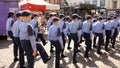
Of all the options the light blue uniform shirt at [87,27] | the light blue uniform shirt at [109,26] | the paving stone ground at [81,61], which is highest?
the light blue uniform shirt at [87,27]

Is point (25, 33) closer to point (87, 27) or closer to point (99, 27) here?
point (87, 27)

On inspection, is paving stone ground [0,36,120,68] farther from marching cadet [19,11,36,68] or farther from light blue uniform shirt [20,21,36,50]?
light blue uniform shirt [20,21,36,50]

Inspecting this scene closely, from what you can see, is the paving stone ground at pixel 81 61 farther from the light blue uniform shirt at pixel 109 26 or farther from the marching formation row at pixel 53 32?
the light blue uniform shirt at pixel 109 26

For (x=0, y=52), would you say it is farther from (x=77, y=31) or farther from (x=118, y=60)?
(x=118, y=60)

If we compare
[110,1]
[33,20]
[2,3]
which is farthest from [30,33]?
[110,1]

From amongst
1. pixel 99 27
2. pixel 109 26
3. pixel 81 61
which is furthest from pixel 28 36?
pixel 109 26

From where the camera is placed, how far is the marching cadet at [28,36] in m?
6.93

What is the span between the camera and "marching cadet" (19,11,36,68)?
6930mm

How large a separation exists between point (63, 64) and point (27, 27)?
10.6 ft

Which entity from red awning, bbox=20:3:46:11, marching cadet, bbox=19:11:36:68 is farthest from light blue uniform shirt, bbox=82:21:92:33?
red awning, bbox=20:3:46:11

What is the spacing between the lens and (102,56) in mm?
11461

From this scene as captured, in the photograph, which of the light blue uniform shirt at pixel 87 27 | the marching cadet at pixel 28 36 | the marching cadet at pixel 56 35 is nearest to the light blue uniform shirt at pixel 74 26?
the light blue uniform shirt at pixel 87 27

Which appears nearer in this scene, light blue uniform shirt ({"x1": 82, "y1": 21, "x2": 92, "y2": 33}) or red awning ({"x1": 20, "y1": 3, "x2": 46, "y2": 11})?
light blue uniform shirt ({"x1": 82, "y1": 21, "x2": 92, "y2": 33})

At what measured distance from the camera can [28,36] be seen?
7.01 metres
